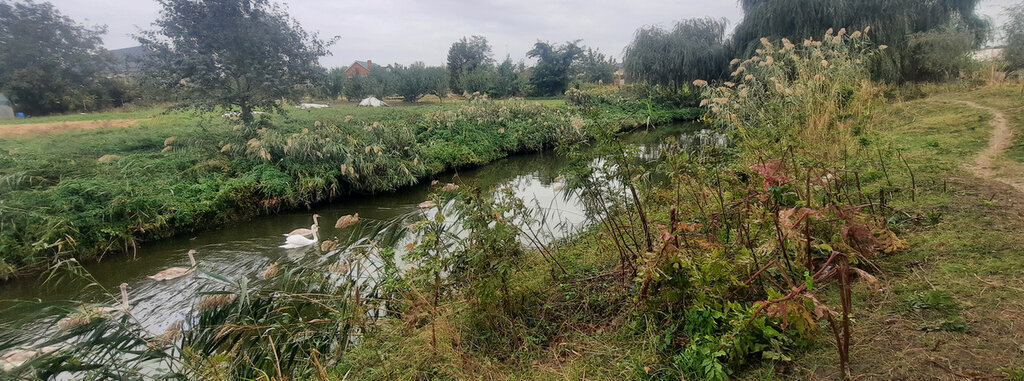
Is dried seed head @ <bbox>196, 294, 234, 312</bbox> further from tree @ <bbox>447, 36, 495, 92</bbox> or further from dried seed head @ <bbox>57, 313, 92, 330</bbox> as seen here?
tree @ <bbox>447, 36, 495, 92</bbox>

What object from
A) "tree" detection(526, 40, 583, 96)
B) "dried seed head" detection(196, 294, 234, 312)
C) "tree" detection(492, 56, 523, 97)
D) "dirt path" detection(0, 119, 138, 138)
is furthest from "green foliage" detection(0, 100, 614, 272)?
"tree" detection(526, 40, 583, 96)

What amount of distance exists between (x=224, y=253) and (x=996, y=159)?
9663mm

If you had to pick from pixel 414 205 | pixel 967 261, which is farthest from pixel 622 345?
pixel 414 205

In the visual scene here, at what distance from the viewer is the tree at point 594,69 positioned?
118 ft

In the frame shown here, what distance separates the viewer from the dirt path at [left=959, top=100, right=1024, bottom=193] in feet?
12.2

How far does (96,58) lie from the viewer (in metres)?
23.0

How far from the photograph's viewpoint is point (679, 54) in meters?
22.0

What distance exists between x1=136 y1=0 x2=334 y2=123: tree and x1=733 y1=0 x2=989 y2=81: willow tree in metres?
17.9

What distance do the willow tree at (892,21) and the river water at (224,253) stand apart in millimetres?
13376

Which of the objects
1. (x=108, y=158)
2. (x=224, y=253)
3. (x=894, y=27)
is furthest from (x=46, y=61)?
(x=894, y=27)

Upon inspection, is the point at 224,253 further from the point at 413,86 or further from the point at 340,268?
the point at 413,86

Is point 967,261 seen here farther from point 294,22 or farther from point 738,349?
point 294,22

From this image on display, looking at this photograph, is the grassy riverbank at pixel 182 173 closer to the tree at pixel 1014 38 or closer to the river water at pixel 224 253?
the river water at pixel 224 253

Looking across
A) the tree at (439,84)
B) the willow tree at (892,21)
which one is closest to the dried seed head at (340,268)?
the willow tree at (892,21)
